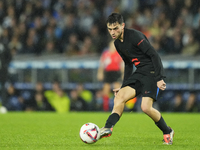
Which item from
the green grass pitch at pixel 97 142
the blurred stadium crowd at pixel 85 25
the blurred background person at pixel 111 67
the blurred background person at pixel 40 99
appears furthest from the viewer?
the blurred stadium crowd at pixel 85 25

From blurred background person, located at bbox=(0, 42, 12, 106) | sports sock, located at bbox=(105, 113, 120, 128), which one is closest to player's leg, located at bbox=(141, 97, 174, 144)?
sports sock, located at bbox=(105, 113, 120, 128)

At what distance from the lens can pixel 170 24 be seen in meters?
14.8

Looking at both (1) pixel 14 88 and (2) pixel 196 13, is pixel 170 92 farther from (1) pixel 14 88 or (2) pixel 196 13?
(1) pixel 14 88

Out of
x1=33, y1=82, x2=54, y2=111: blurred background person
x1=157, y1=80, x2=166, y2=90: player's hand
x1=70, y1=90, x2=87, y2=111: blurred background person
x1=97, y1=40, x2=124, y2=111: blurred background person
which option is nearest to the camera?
x1=157, y1=80, x2=166, y2=90: player's hand

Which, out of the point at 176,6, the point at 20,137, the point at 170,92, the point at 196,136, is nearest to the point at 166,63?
the point at 170,92

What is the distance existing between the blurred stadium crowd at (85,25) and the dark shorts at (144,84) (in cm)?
720

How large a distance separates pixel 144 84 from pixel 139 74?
180 mm

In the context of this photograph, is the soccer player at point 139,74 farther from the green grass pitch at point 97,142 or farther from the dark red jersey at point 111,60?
the dark red jersey at point 111,60

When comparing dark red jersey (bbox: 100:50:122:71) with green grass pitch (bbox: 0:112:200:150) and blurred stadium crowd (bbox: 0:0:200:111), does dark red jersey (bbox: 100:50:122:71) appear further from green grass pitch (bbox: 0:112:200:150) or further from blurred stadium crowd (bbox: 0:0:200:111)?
green grass pitch (bbox: 0:112:200:150)

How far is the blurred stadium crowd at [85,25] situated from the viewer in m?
13.6

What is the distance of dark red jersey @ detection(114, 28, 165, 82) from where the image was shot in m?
5.09

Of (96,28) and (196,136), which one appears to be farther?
(96,28)

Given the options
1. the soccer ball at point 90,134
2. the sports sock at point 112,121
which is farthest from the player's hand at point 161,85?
the soccer ball at point 90,134

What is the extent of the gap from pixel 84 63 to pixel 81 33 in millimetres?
2514
